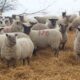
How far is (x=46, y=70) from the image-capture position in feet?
25.1

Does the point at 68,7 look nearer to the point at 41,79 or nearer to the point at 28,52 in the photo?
the point at 28,52

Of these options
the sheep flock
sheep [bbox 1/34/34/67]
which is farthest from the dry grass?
sheep [bbox 1/34/34/67]

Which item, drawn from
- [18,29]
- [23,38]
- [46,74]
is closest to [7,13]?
[18,29]

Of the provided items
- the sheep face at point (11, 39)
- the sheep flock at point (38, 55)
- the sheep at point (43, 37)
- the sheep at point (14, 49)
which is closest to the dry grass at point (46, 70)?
the sheep flock at point (38, 55)

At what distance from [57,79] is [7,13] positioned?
65.2ft

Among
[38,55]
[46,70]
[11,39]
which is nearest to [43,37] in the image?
[38,55]

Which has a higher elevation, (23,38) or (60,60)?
(23,38)

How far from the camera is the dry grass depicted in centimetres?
704

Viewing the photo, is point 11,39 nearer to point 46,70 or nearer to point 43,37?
point 46,70

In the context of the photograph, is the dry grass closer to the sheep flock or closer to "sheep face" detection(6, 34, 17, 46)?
the sheep flock

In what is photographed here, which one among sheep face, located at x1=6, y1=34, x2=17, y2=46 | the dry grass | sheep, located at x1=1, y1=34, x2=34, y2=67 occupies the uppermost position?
sheep face, located at x1=6, y1=34, x2=17, y2=46

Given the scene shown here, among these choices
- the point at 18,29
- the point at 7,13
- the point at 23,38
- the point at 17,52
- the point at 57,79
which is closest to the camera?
→ the point at 57,79

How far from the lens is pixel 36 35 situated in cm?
977

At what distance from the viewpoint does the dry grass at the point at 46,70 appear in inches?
277
